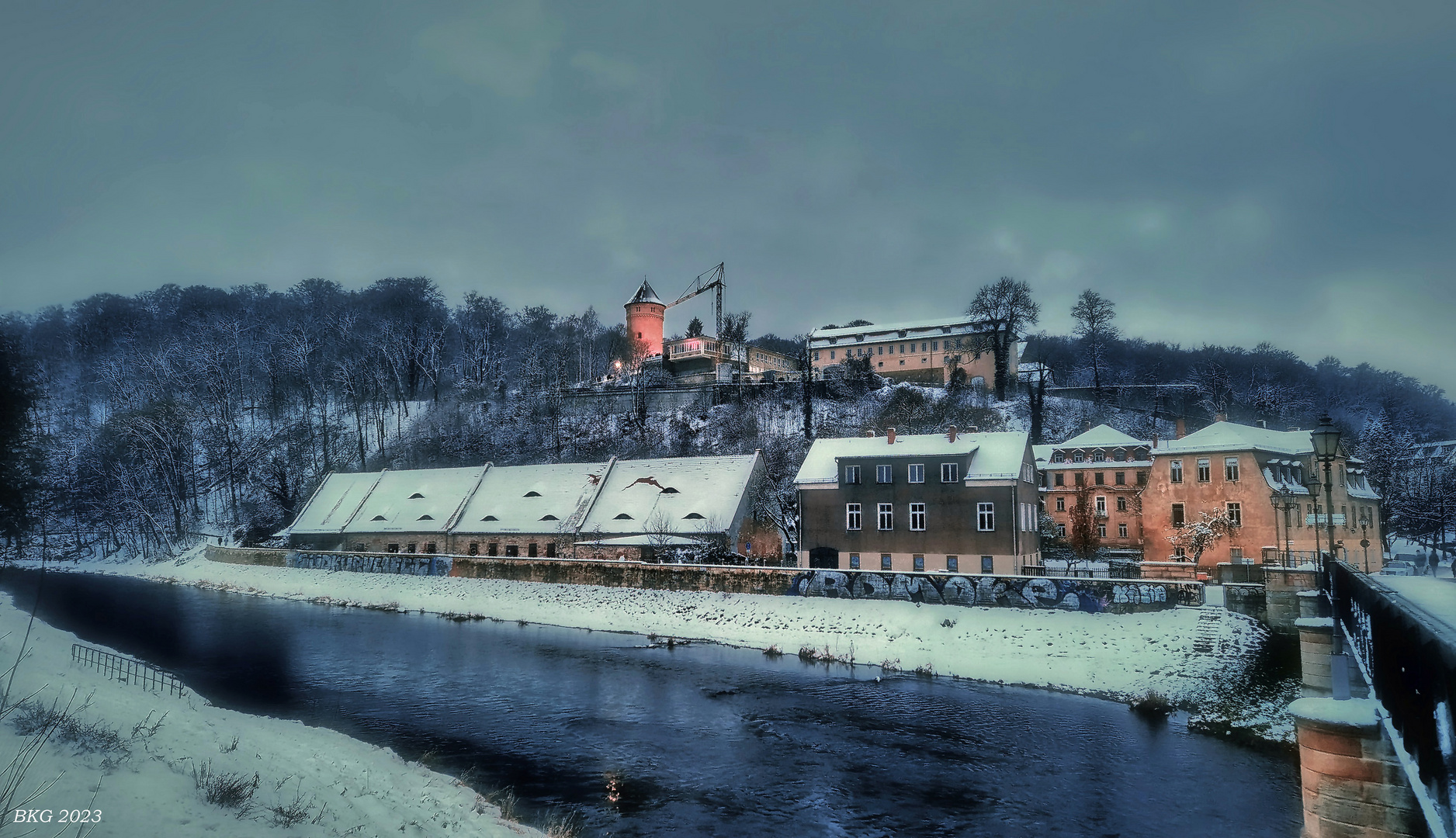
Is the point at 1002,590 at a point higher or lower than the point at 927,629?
higher

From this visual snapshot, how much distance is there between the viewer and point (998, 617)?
30.9 metres

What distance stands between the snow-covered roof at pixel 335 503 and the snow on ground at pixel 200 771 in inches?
1634

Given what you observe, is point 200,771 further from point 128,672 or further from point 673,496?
point 673,496

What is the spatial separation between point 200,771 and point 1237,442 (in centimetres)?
4960

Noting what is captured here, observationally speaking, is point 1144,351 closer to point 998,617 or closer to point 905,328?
point 905,328

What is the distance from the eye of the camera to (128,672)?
22.0m

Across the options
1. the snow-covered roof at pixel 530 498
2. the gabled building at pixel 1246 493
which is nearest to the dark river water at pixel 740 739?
the snow-covered roof at pixel 530 498

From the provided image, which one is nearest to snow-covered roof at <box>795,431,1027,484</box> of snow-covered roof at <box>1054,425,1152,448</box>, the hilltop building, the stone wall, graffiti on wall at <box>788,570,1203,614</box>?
the stone wall

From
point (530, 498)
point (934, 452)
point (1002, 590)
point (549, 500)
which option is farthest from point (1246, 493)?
point (530, 498)

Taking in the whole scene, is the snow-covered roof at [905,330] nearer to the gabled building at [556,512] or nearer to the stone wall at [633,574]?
the gabled building at [556,512]

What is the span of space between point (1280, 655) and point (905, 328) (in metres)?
73.1

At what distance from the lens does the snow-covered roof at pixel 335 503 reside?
196ft

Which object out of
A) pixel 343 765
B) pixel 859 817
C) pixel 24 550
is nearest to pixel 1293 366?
pixel 859 817

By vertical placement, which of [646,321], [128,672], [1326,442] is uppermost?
[646,321]
